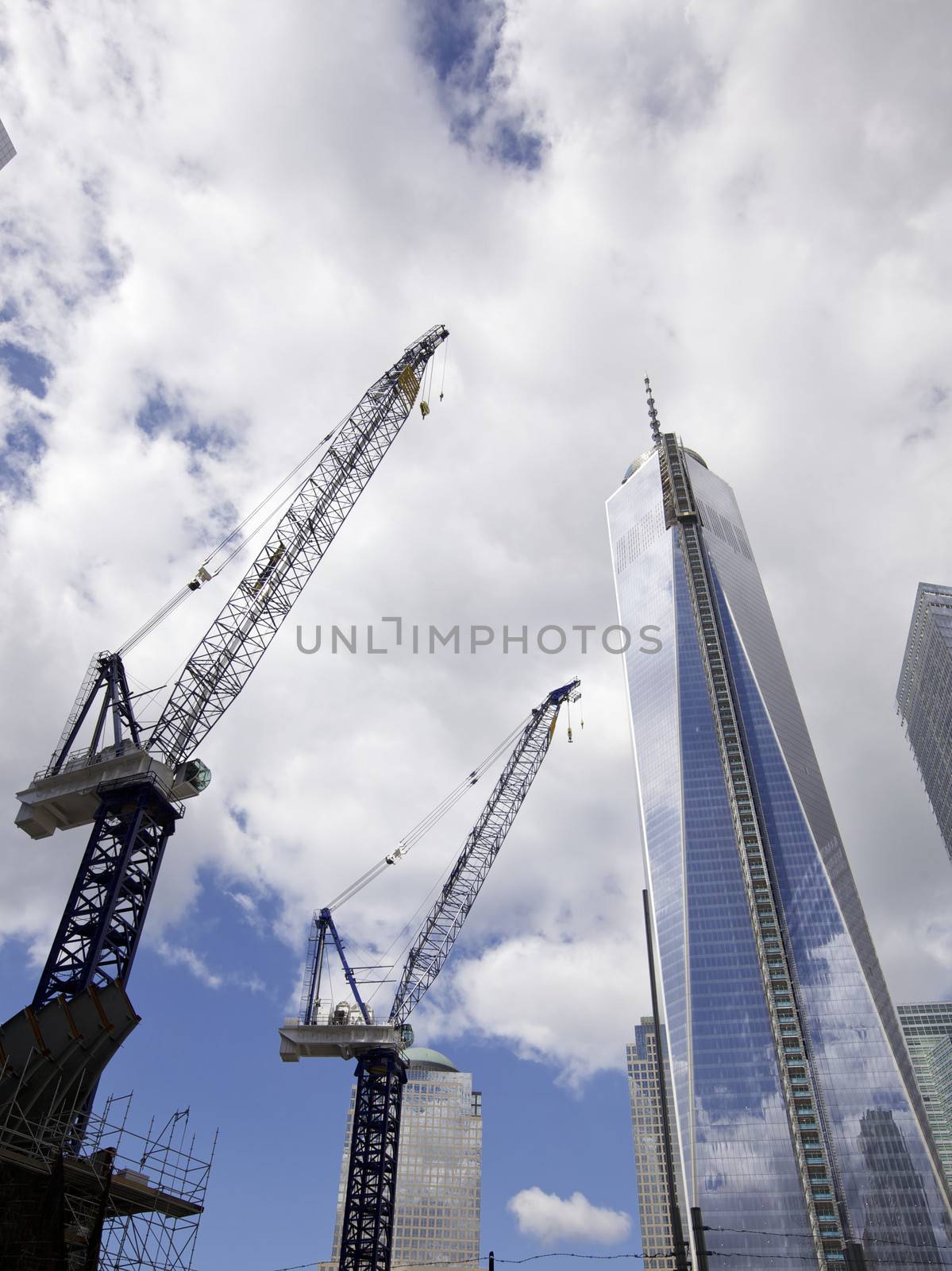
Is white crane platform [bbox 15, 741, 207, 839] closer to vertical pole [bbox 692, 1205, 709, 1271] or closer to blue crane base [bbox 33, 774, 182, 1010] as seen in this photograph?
blue crane base [bbox 33, 774, 182, 1010]

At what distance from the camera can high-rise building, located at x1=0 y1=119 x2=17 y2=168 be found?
2532 inches

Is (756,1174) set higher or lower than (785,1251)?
higher

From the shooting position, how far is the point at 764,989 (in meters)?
152

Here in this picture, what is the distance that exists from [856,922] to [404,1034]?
99.2 m

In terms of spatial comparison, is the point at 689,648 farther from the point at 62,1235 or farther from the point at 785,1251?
the point at 62,1235

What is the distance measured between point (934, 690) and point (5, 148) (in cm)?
16530

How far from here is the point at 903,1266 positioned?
424 ft

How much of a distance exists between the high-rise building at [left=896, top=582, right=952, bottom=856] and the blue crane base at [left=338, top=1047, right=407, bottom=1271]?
4875 inches

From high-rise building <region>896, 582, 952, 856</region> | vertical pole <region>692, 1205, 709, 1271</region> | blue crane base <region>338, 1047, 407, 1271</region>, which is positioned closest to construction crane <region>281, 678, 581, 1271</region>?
blue crane base <region>338, 1047, 407, 1271</region>

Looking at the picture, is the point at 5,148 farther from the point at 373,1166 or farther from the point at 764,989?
the point at 764,989

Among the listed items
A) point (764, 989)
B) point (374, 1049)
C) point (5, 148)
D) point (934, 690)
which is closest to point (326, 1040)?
point (374, 1049)

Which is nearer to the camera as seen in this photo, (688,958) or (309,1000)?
(309,1000)

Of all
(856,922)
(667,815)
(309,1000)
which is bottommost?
(309,1000)

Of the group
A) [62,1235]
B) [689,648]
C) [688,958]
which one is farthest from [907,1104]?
[62,1235]
